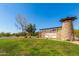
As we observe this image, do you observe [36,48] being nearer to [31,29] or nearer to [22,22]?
[31,29]

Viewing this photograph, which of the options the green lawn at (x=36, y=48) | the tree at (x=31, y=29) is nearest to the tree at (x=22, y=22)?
the tree at (x=31, y=29)

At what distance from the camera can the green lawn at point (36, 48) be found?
441cm

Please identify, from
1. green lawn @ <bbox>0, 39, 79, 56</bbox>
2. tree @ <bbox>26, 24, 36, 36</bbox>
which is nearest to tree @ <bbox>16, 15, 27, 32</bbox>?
tree @ <bbox>26, 24, 36, 36</bbox>

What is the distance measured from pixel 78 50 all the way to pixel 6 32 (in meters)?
0.94

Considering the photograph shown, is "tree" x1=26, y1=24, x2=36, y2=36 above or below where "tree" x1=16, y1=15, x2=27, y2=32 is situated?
below

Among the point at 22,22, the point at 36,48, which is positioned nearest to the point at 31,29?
the point at 22,22

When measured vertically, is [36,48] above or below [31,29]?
below

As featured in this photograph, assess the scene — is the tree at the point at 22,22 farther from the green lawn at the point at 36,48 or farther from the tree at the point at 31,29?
the green lawn at the point at 36,48

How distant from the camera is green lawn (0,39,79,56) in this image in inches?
173

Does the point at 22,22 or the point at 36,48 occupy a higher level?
the point at 22,22

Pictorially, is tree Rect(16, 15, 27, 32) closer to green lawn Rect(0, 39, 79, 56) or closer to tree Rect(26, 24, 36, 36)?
tree Rect(26, 24, 36, 36)

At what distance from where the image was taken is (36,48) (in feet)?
14.5

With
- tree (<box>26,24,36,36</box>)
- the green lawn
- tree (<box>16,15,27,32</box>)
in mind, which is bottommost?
the green lawn

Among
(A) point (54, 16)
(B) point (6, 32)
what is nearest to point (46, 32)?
(A) point (54, 16)
